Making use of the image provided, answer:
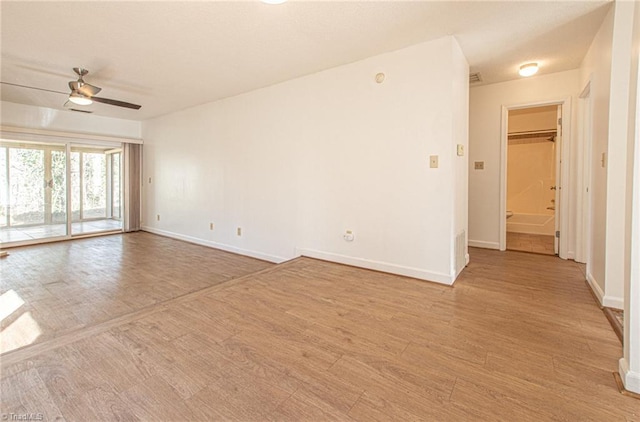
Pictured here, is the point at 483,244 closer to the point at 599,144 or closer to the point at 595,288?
the point at 595,288

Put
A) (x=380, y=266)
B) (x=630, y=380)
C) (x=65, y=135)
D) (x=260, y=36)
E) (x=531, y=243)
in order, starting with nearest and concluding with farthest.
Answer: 1. (x=630, y=380)
2. (x=260, y=36)
3. (x=380, y=266)
4. (x=531, y=243)
5. (x=65, y=135)

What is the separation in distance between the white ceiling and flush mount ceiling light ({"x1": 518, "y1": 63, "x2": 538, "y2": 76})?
11cm

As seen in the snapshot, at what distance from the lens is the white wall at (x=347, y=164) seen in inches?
116

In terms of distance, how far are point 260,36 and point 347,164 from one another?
1625 mm

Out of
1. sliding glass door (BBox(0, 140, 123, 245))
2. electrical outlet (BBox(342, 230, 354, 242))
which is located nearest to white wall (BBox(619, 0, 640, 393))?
electrical outlet (BBox(342, 230, 354, 242))

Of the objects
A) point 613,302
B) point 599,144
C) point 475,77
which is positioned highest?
point 475,77

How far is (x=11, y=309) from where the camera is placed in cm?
266

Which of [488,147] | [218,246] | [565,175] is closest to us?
[565,175]

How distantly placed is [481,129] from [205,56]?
4011 mm

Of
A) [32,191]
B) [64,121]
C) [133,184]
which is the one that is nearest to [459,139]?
[133,184]

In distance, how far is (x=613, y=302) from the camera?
234 cm

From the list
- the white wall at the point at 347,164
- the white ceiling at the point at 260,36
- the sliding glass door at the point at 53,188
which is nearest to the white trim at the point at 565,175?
the white ceiling at the point at 260,36

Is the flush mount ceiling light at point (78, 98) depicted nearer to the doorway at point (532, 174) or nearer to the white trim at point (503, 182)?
the white trim at point (503, 182)

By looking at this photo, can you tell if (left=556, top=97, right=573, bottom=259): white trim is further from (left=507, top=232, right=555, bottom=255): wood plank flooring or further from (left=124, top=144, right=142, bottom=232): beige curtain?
(left=124, top=144, right=142, bottom=232): beige curtain
